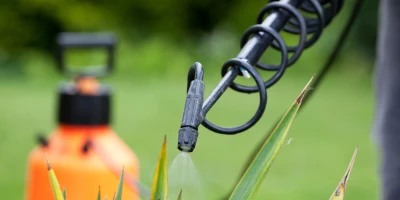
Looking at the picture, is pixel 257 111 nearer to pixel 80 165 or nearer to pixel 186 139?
pixel 186 139

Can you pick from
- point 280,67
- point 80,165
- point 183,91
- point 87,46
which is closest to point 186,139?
point 280,67

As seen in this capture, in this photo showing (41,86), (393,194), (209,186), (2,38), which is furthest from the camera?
(2,38)

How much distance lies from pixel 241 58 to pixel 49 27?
6.41m

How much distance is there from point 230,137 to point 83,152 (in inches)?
100

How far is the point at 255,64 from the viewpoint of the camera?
735mm

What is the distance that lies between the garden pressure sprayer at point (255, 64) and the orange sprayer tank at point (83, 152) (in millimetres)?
656

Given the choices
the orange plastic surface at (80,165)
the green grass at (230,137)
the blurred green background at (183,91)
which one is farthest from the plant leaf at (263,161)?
the green grass at (230,137)

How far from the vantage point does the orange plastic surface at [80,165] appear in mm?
1434

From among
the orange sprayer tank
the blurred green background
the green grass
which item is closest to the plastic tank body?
the orange sprayer tank

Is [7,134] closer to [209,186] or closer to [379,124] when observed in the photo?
[209,186]

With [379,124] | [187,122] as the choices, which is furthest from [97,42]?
[187,122]

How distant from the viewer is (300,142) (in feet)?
12.7

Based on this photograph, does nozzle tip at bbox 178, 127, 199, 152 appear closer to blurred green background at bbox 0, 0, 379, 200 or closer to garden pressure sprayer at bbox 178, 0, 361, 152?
garden pressure sprayer at bbox 178, 0, 361, 152

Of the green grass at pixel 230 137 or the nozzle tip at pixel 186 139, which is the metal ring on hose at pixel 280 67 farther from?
the green grass at pixel 230 137
